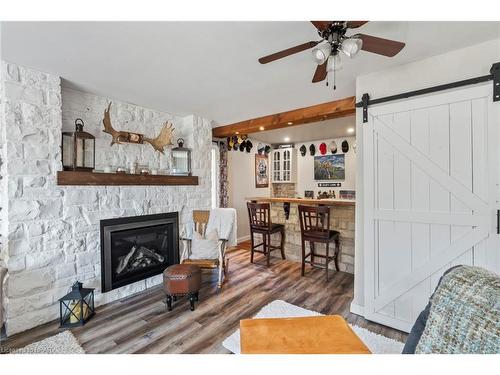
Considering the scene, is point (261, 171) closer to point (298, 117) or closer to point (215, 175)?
point (215, 175)

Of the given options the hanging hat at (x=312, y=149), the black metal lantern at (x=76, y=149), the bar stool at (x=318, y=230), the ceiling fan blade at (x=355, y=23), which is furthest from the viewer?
the hanging hat at (x=312, y=149)

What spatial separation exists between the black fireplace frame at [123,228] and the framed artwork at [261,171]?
3.06 metres

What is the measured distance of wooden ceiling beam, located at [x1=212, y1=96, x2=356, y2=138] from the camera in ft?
9.23

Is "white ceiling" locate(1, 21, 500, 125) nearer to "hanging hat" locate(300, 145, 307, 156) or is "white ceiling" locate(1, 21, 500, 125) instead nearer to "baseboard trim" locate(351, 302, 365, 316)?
"baseboard trim" locate(351, 302, 365, 316)

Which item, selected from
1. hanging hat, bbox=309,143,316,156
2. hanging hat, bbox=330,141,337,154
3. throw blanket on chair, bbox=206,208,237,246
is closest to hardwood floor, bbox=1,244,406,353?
throw blanket on chair, bbox=206,208,237,246

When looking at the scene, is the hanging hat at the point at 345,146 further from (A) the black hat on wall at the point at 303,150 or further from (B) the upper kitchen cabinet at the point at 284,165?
(B) the upper kitchen cabinet at the point at 284,165

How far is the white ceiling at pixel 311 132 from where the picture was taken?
4.33 meters

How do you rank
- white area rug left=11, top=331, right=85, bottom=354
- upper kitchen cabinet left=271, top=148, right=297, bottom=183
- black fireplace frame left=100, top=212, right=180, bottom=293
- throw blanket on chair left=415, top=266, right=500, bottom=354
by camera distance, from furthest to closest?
upper kitchen cabinet left=271, top=148, right=297, bottom=183
black fireplace frame left=100, top=212, right=180, bottom=293
white area rug left=11, top=331, right=85, bottom=354
throw blanket on chair left=415, top=266, right=500, bottom=354

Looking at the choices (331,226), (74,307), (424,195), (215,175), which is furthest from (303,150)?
(74,307)

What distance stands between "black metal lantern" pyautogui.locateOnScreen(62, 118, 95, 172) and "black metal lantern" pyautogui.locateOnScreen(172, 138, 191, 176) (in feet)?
3.70

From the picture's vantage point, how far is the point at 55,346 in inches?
72.2

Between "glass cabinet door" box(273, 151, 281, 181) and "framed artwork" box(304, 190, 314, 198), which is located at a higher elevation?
"glass cabinet door" box(273, 151, 281, 181)

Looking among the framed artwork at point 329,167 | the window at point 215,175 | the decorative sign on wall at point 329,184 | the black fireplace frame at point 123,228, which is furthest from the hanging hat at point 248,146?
the black fireplace frame at point 123,228
